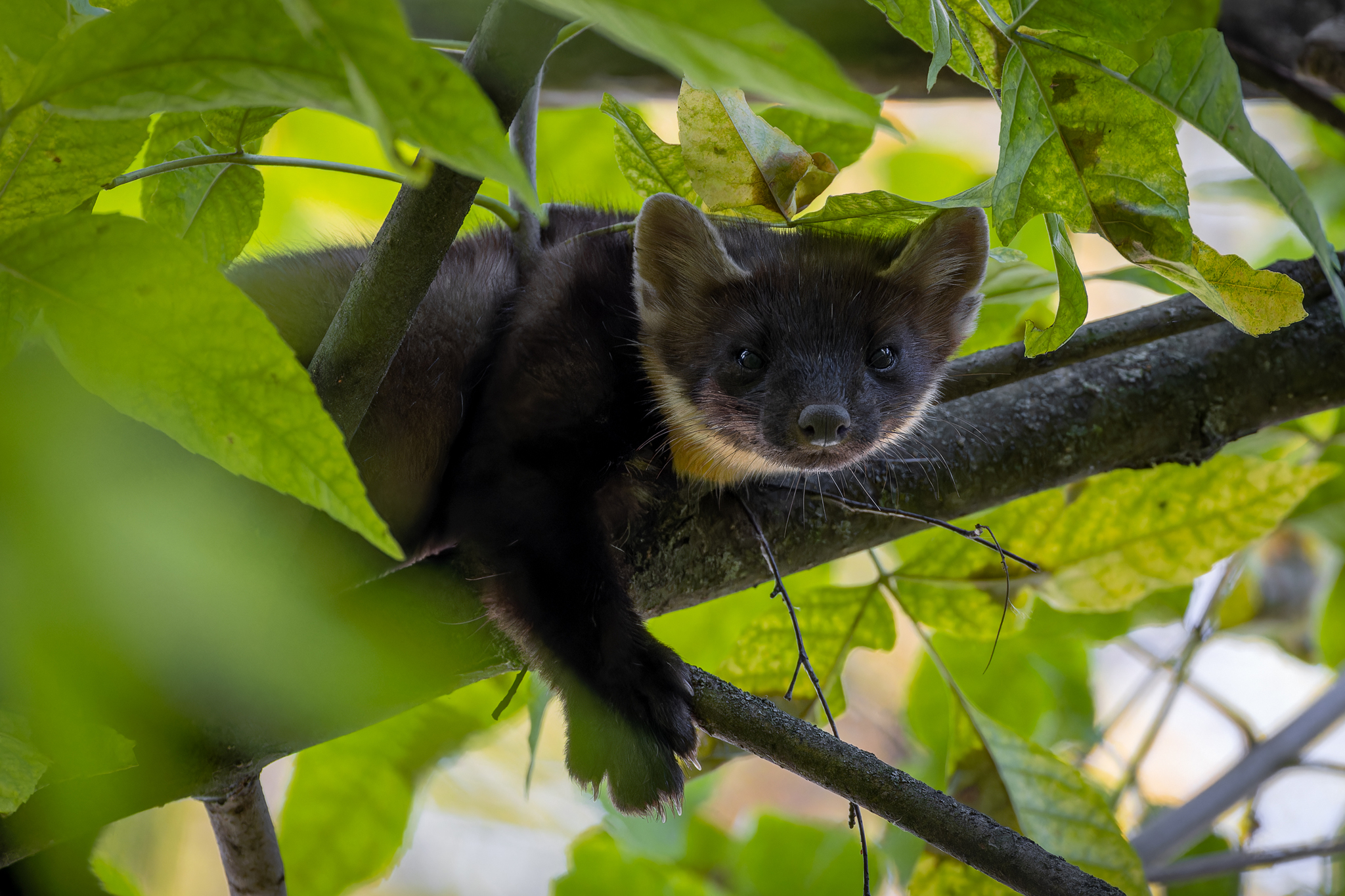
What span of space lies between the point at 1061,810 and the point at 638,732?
2.01 feet

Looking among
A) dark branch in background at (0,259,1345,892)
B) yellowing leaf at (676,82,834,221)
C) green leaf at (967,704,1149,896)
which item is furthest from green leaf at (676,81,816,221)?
green leaf at (967,704,1149,896)

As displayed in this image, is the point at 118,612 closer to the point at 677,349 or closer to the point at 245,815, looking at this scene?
the point at 245,815

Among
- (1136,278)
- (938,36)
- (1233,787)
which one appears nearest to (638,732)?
(938,36)

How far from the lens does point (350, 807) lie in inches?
62.9

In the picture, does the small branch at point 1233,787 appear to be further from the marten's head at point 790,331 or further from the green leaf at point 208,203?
the green leaf at point 208,203

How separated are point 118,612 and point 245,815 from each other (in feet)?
1.08

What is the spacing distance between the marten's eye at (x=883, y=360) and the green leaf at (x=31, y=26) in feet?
4.37

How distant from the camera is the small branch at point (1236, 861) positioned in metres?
1.54

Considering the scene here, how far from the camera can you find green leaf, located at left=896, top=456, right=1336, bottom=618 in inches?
61.1

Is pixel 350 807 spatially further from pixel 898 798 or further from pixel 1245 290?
pixel 1245 290

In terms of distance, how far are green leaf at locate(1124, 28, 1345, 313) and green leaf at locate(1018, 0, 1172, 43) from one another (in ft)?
0.12

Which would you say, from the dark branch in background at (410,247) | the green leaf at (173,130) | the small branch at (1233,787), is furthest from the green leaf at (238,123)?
the small branch at (1233,787)

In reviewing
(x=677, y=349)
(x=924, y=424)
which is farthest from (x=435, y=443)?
(x=924, y=424)

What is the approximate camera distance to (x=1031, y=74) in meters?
0.80
